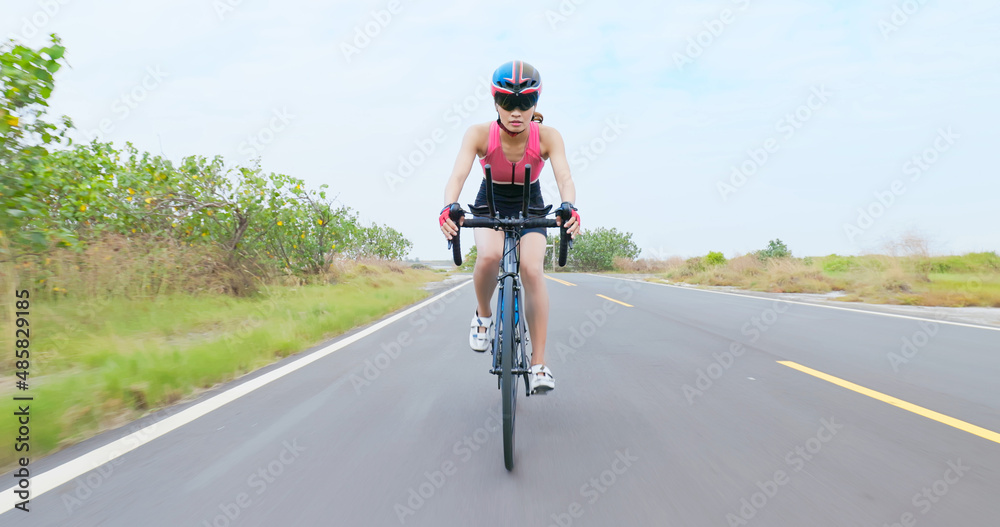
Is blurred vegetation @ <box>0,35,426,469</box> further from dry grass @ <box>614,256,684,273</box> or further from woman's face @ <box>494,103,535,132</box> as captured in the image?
dry grass @ <box>614,256,684,273</box>

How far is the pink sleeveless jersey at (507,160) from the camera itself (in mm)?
3547

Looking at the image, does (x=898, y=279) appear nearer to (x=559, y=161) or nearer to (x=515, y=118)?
(x=559, y=161)

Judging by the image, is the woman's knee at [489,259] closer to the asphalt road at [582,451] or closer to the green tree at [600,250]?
the asphalt road at [582,451]

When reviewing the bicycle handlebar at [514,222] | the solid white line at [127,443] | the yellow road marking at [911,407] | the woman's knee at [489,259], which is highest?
the bicycle handlebar at [514,222]

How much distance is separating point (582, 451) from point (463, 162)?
5.94ft

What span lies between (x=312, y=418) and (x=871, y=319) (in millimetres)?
8754

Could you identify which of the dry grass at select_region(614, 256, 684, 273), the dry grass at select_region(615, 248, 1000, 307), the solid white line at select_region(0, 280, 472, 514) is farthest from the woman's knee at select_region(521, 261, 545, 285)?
Result: the dry grass at select_region(614, 256, 684, 273)

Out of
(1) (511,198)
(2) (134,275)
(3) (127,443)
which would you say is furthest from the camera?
(2) (134,275)

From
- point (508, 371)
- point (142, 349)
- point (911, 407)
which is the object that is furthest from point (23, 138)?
point (911, 407)

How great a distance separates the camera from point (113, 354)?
4930 millimetres

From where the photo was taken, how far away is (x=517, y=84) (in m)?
3.19

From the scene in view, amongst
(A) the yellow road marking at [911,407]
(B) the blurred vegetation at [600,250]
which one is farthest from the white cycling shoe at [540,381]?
(B) the blurred vegetation at [600,250]

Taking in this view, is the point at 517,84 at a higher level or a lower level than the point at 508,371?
higher

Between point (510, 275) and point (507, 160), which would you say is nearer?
point (510, 275)
